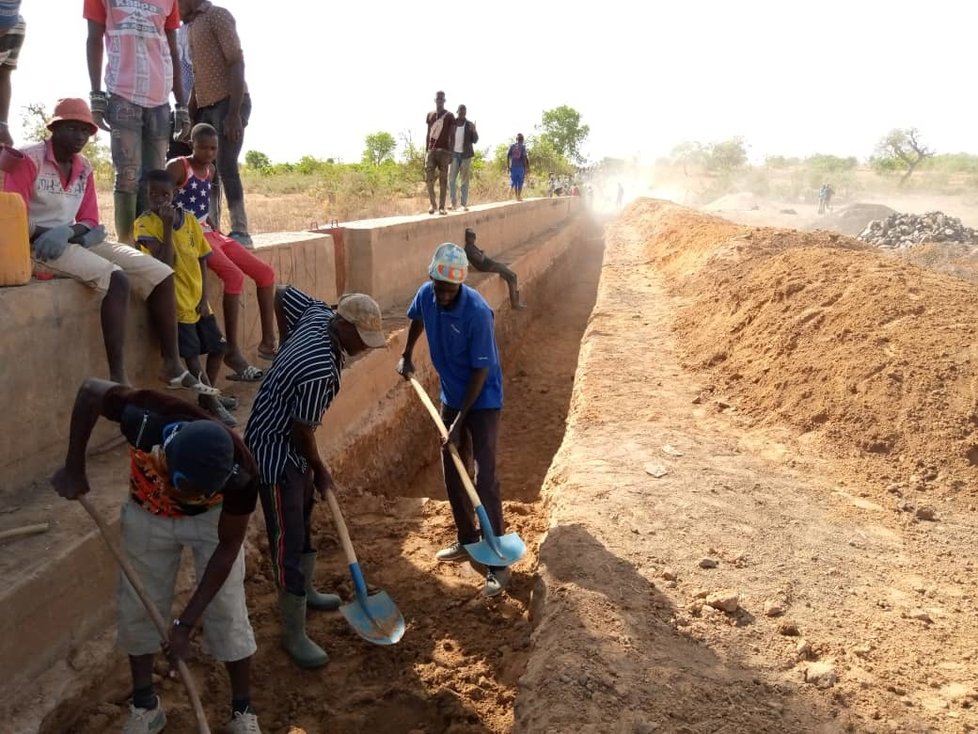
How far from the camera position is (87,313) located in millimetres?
3654

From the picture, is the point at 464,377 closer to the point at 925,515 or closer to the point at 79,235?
the point at 79,235

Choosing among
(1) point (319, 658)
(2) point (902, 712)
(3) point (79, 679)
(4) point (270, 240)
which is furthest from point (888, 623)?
(4) point (270, 240)

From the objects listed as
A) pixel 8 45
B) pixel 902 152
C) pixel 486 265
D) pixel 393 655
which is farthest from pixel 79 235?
pixel 902 152

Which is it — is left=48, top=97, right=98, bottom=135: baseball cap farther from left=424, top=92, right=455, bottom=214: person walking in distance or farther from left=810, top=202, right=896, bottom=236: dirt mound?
left=810, top=202, right=896, bottom=236: dirt mound

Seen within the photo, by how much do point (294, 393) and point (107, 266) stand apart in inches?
49.9

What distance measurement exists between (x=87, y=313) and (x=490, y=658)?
2.56 m

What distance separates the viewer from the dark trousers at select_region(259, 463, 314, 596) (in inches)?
130

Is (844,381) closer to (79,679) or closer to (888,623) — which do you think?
(888,623)

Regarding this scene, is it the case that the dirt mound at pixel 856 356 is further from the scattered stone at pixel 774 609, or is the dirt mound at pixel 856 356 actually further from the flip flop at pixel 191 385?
the flip flop at pixel 191 385

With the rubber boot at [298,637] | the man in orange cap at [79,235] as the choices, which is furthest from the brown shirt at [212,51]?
the rubber boot at [298,637]

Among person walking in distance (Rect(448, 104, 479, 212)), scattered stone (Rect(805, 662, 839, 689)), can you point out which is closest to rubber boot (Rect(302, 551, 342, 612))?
scattered stone (Rect(805, 662, 839, 689))

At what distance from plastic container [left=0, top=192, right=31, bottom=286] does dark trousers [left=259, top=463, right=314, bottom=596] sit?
141cm

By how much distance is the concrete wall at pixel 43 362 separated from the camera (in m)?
3.23

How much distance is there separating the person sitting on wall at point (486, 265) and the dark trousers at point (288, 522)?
24.8ft
